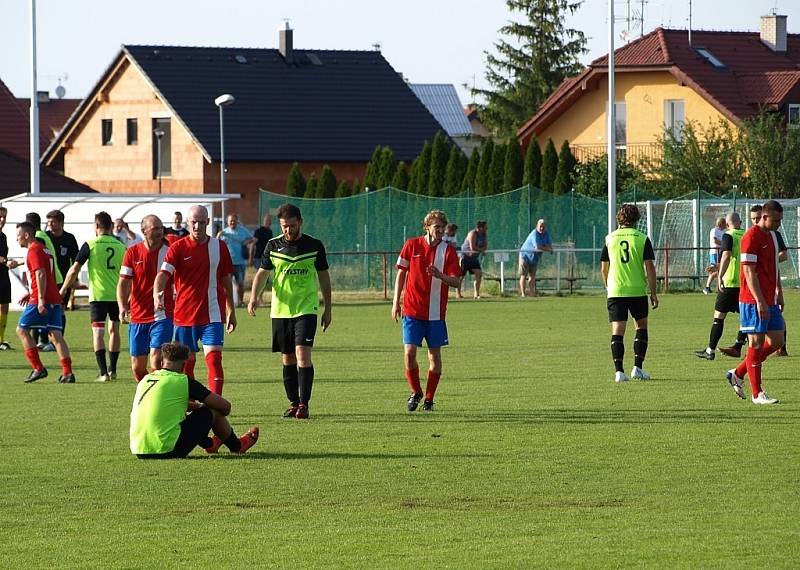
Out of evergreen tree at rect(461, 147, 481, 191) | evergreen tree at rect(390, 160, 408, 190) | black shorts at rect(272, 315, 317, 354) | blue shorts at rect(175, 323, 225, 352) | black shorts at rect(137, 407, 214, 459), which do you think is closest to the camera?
black shorts at rect(137, 407, 214, 459)

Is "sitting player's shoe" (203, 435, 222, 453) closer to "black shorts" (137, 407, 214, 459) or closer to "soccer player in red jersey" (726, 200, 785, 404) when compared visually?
"black shorts" (137, 407, 214, 459)

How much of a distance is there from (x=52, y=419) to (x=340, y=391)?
11.3 ft

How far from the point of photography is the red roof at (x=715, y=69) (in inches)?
2203

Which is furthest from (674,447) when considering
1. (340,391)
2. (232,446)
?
(340,391)

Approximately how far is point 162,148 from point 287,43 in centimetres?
682

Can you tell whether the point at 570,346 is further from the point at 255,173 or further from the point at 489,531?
the point at 255,173

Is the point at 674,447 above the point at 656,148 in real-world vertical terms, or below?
below

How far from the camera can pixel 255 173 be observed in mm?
61156

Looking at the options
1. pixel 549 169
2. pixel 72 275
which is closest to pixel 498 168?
pixel 549 169

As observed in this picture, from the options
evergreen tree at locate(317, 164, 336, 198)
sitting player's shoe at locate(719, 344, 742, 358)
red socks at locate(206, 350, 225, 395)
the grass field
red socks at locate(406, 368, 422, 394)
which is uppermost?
evergreen tree at locate(317, 164, 336, 198)

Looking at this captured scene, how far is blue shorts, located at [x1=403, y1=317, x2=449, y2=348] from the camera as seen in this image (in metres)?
14.8

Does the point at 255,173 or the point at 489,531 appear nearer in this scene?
the point at 489,531

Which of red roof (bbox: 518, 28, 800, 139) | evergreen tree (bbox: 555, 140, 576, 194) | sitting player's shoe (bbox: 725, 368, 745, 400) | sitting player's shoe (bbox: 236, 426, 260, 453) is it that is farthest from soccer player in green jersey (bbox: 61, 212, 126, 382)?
red roof (bbox: 518, 28, 800, 139)

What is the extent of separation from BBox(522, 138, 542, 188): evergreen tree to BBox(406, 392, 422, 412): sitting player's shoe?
34329 millimetres
